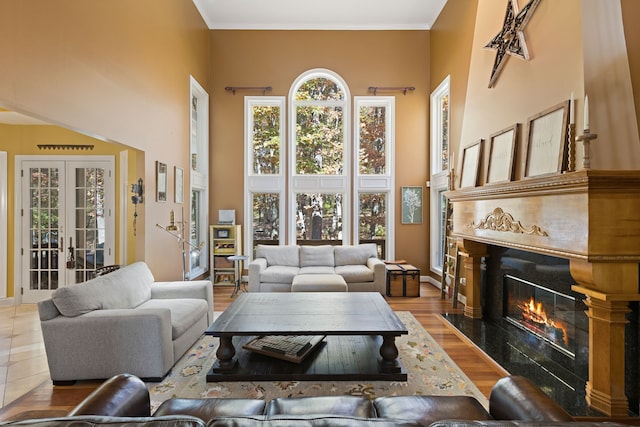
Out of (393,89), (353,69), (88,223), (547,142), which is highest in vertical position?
(353,69)

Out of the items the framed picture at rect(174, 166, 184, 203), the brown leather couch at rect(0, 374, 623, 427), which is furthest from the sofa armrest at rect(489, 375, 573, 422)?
the framed picture at rect(174, 166, 184, 203)

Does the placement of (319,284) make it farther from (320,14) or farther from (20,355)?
(320,14)

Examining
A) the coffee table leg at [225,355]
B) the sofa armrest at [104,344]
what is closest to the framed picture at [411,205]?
the coffee table leg at [225,355]

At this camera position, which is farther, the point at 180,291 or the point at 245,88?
the point at 245,88

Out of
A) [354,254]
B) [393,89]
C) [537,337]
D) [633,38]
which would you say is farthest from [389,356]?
[393,89]

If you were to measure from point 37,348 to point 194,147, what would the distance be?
410 centimetres

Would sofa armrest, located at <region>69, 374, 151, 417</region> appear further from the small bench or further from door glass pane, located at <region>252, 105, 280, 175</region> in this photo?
door glass pane, located at <region>252, 105, 280, 175</region>

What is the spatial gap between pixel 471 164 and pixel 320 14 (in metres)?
4.39

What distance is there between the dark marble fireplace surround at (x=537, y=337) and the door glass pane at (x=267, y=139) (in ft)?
14.6

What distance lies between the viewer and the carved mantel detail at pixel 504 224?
295 cm

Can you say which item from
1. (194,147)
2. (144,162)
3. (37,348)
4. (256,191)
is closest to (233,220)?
(256,191)

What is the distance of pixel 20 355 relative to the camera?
3506mm

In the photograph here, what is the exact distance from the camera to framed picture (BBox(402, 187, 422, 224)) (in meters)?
7.18

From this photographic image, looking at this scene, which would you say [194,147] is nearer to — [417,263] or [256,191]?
[256,191]
